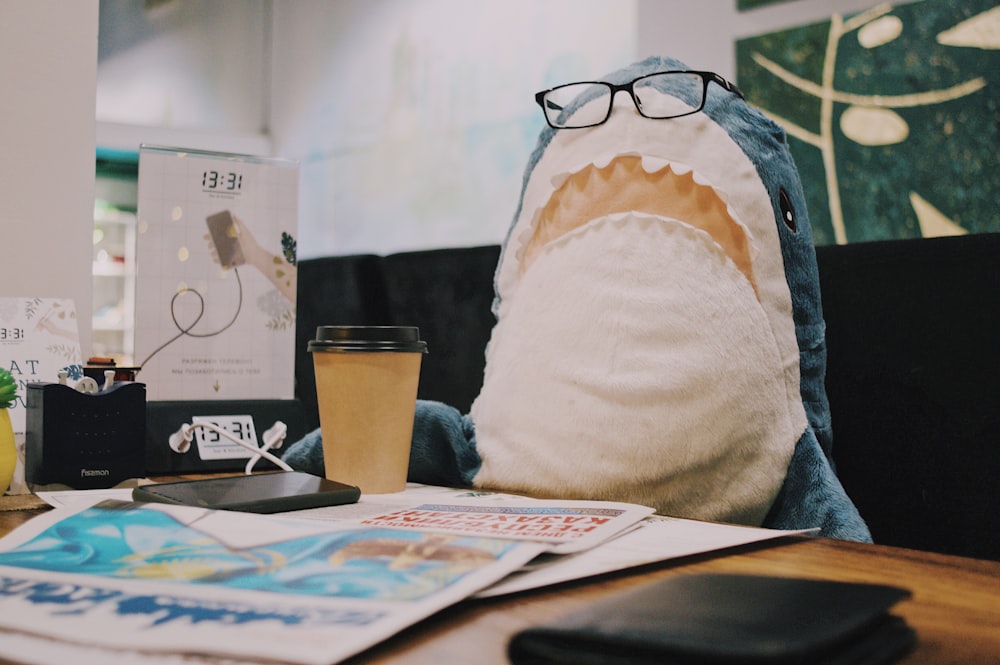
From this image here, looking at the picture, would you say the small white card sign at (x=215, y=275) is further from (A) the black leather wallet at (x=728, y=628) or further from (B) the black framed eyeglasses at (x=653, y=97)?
(A) the black leather wallet at (x=728, y=628)

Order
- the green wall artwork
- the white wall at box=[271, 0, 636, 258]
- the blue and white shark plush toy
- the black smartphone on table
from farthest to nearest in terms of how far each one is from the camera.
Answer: the white wall at box=[271, 0, 636, 258], the green wall artwork, the blue and white shark plush toy, the black smartphone on table

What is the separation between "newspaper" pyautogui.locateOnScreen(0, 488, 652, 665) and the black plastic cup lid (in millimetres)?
152

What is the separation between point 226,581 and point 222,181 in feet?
2.34

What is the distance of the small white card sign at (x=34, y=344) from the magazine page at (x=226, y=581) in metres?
0.34

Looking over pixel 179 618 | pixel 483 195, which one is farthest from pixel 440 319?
pixel 483 195

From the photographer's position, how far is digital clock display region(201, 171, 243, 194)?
0.96 metres

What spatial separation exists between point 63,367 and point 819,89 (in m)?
2.03

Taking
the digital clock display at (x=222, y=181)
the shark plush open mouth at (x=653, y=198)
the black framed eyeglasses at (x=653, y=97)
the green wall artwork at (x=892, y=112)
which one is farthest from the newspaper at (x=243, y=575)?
the green wall artwork at (x=892, y=112)

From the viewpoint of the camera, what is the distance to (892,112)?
2115 millimetres

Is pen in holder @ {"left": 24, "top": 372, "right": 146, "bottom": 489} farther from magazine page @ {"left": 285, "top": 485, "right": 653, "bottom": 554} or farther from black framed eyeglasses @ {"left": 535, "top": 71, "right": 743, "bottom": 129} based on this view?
black framed eyeglasses @ {"left": 535, "top": 71, "right": 743, "bottom": 129}

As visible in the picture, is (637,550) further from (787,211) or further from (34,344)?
(34,344)

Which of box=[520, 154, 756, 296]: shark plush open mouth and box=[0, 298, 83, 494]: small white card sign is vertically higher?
box=[520, 154, 756, 296]: shark plush open mouth

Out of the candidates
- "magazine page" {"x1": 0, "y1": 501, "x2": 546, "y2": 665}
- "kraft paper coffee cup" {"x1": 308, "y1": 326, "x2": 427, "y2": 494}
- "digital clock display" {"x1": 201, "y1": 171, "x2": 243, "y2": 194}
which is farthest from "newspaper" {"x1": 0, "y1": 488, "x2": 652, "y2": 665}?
"digital clock display" {"x1": 201, "y1": 171, "x2": 243, "y2": 194}

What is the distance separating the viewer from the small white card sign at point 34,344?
30.2 inches
